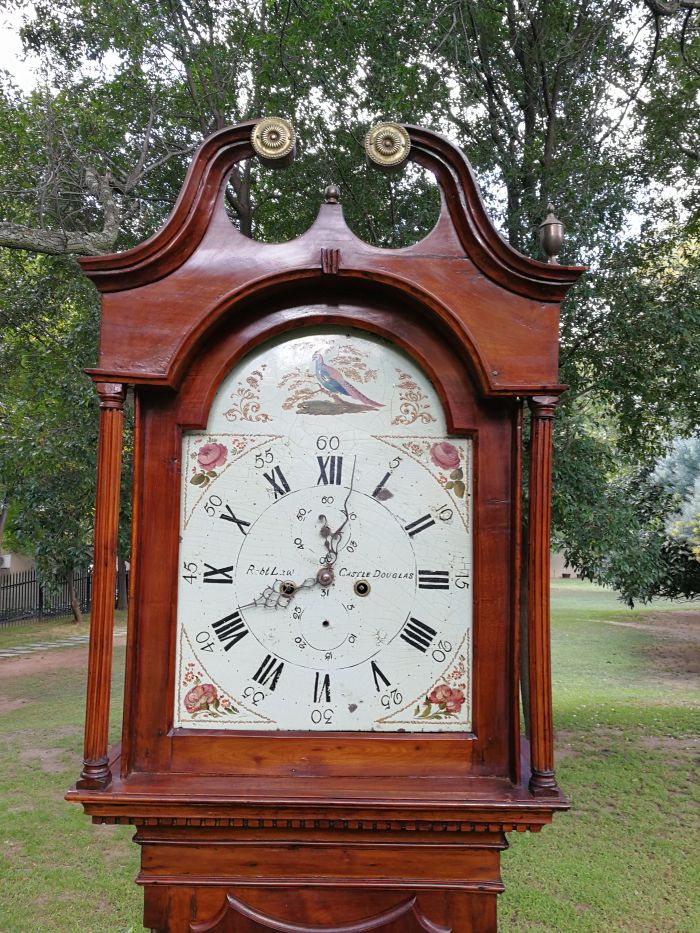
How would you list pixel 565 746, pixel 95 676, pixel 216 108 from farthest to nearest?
pixel 565 746
pixel 216 108
pixel 95 676

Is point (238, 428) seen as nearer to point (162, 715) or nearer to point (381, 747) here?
point (162, 715)

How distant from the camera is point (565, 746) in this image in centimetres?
804

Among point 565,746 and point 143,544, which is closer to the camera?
point 143,544

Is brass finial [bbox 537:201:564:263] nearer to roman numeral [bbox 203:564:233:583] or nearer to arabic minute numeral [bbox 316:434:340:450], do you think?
arabic minute numeral [bbox 316:434:340:450]

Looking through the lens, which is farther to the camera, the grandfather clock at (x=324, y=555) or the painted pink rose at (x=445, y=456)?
the painted pink rose at (x=445, y=456)

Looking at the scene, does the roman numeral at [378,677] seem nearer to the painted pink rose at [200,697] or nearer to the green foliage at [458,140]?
the painted pink rose at [200,697]

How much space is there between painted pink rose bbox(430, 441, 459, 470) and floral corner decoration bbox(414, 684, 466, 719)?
680 mm

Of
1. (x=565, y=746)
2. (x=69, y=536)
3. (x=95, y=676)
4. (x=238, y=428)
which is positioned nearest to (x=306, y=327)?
(x=238, y=428)

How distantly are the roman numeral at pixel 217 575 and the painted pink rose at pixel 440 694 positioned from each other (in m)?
0.71

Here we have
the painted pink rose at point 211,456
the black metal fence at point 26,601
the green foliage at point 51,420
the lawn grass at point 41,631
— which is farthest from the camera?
the black metal fence at point 26,601

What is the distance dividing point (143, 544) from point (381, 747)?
0.95m

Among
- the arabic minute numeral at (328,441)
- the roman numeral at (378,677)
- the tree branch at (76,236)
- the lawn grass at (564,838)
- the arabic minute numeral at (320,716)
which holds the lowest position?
the lawn grass at (564,838)

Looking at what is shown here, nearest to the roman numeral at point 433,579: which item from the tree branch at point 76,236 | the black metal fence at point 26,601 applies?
the tree branch at point 76,236

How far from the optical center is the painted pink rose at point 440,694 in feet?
7.12
